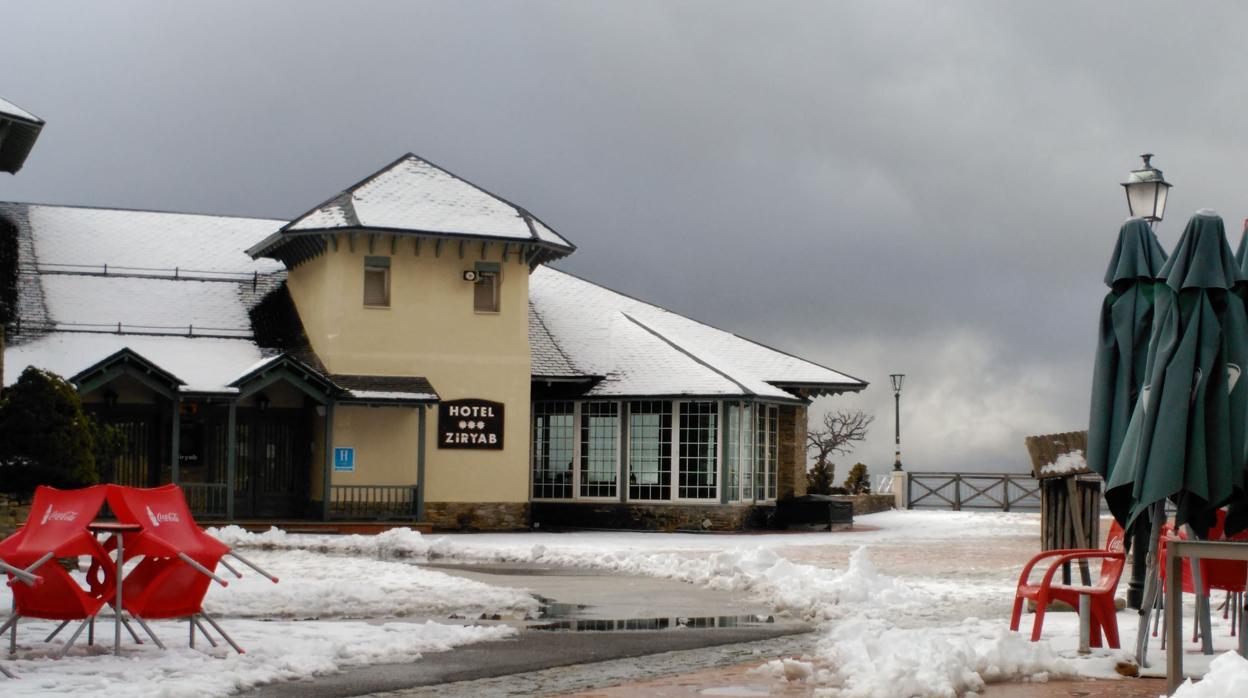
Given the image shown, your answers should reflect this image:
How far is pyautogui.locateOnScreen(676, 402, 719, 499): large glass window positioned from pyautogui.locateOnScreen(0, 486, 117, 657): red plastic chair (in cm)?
2084

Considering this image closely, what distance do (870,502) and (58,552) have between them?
30.3 metres

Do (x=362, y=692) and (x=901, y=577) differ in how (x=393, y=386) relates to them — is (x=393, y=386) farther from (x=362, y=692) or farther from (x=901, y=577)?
(x=362, y=692)

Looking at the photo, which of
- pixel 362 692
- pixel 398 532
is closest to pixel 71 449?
pixel 398 532

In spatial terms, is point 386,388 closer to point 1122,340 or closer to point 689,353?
point 689,353

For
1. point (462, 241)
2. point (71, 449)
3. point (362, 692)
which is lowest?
point (362, 692)

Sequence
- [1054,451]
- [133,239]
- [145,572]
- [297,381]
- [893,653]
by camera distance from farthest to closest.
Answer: [133,239] → [297,381] → [1054,451] → [145,572] → [893,653]

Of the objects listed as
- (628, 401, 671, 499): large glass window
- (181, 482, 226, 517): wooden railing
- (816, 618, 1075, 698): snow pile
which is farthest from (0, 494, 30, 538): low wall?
(628, 401, 671, 499): large glass window

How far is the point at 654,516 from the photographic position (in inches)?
1201

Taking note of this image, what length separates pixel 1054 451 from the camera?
14.4 metres

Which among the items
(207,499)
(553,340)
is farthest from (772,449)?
(207,499)

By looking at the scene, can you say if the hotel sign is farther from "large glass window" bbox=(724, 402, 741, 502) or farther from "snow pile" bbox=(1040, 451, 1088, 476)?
"snow pile" bbox=(1040, 451, 1088, 476)

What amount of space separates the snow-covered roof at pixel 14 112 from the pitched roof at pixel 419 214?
489 centimetres

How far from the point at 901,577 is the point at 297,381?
45.3 feet

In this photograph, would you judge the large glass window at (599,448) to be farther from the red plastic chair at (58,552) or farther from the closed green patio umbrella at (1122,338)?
the closed green patio umbrella at (1122,338)
